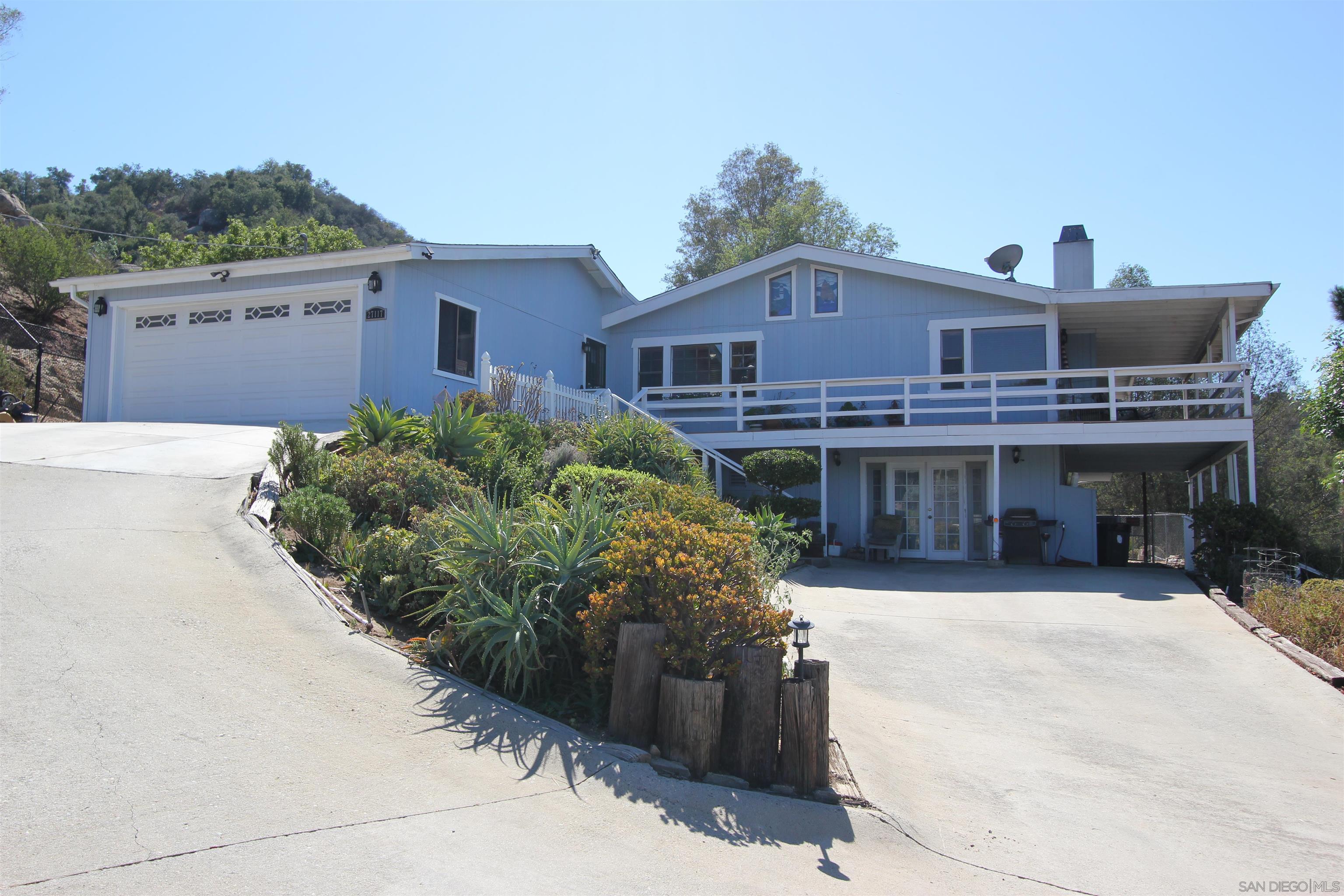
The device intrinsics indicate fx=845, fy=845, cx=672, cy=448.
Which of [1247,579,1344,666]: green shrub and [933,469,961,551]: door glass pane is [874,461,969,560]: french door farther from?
[1247,579,1344,666]: green shrub

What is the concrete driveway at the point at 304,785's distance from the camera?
10.6 ft

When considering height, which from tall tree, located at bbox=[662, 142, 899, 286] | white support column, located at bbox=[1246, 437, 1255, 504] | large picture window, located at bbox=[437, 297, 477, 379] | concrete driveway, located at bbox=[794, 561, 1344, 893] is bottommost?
concrete driveway, located at bbox=[794, 561, 1344, 893]

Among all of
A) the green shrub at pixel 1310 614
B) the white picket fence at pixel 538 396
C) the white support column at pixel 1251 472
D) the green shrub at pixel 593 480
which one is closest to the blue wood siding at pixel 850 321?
the white picket fence at pixel 538 396

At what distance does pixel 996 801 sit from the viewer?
489 centimetres

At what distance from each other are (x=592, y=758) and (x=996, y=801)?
2.36 meters

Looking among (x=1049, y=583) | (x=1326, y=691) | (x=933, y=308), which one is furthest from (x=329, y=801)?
(x=933, y=308)

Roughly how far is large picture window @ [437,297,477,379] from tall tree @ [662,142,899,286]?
20.9 meters

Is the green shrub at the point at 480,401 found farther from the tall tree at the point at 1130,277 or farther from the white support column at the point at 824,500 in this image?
the tall tree at the point at 1130,277

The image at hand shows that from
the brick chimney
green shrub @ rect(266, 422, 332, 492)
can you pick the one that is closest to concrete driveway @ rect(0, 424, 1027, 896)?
green shrub @ rect(266, 422, 332, 492)

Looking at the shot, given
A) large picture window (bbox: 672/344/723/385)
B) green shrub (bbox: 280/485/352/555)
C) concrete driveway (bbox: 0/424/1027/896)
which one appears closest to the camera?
concrete driveway (bbox: 0/424/1027/896)

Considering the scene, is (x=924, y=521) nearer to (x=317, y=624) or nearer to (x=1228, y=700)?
(x=1228, y=700)

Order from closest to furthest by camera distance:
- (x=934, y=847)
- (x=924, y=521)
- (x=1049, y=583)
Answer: (x=934, y=847)
(x=1049, y=583)
(x=924, y=521)

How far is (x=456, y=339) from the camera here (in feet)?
48.7

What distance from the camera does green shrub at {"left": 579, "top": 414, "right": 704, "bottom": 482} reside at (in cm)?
1178
